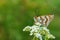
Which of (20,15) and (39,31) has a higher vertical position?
(20,15)

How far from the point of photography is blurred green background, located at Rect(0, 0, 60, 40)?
5.79 ft

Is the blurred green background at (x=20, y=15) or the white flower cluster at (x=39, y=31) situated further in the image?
the blurred green background at (x=20, y=15)

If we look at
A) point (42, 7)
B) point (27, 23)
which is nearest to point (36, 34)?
point (27, 23)

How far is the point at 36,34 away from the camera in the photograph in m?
1.04

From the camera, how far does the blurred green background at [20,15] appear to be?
1.77m

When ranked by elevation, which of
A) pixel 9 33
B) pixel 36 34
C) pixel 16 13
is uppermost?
pixel 16 13

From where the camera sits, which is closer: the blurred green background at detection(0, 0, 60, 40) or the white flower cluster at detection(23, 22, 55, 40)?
the white flower cluster at detection(23, 22, 55, 40)

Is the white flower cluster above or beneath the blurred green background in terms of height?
beneath

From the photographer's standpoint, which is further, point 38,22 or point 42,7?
point 42,7

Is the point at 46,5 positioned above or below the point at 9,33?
above

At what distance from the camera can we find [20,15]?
1.86 metres

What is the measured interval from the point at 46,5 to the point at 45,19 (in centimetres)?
80

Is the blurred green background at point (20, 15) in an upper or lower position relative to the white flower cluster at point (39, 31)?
upper

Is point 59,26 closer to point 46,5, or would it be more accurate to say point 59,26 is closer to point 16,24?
point 46,5
